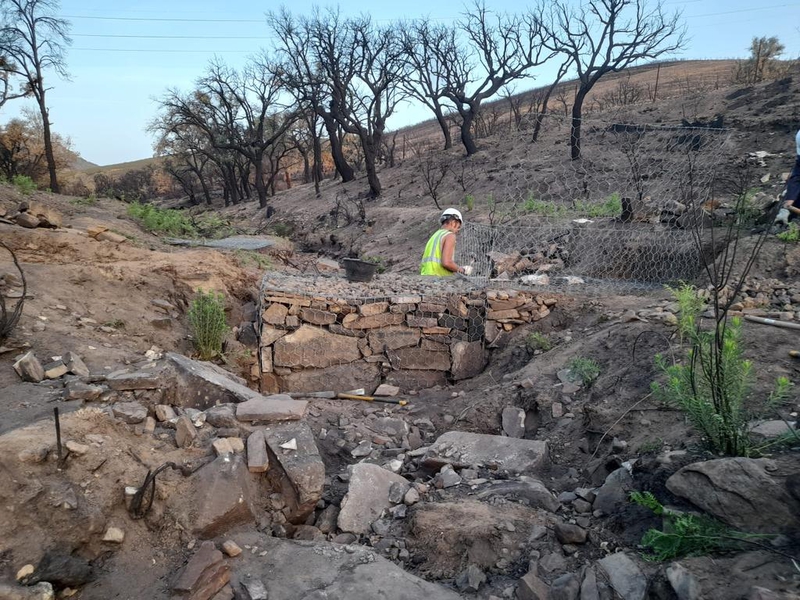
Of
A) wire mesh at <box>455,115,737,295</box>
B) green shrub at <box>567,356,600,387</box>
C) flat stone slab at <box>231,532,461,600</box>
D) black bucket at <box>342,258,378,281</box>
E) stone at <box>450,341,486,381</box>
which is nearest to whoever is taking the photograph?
flat stone slab at <box>231,532,461,600</box>

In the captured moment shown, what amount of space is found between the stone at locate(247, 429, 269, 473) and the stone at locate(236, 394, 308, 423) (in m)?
0.19

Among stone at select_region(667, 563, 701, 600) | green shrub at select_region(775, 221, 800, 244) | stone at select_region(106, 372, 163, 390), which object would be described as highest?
green shrub at select_region(775, 221, 800, 244)

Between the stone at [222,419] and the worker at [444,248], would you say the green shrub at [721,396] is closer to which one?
the stone at [222,419]

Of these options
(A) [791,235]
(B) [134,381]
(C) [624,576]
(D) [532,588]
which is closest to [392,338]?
(B) [134,381]

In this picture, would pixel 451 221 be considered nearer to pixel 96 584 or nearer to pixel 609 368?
pixel 609 368

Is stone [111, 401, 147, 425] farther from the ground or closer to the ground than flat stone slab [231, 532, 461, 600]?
Result: farther from the ground

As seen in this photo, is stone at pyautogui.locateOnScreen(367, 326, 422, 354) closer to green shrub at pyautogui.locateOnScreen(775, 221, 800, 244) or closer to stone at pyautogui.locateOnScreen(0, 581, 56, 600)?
stone at pyautogui.locateOnScreen(0, 581, 56, 600)

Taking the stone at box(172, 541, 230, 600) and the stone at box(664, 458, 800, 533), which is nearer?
the stone at box(664, 458, 800, 533)

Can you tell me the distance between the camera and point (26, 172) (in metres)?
20.5

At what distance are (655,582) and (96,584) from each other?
2.23 metres

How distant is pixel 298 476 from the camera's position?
276 centimetres

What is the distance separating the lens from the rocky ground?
2.03 m

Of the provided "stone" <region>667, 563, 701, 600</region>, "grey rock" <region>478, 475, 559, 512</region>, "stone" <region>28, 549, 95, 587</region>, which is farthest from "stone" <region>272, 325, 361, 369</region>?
"stone" <region>667, 563, 701, 600</region>

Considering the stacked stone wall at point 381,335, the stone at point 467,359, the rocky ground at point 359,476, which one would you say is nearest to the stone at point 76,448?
the rocky ground at point 359,476
